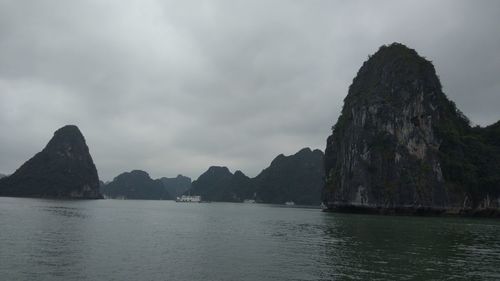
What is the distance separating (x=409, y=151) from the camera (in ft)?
340

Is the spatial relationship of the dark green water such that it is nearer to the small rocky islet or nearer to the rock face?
the small rocky islet

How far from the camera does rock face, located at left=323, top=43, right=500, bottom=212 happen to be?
10019cm

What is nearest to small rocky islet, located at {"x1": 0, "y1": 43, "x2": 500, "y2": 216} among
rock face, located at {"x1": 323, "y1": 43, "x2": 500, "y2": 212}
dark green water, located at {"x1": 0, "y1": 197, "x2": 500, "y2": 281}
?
rock face, located at {"x1": 323, "y1": 43, "x2": 500, "y2": 212}

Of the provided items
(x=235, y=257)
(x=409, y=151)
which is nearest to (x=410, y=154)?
(x=409, y=151)

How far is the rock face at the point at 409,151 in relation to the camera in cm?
10019

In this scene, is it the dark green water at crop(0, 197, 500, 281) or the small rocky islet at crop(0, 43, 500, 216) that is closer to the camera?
the dark green water at crop(0, 197, 500, 281)

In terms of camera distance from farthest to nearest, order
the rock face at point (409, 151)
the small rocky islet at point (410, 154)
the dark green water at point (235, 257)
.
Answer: the rock face at point (409, 151)
the small rocky islet at point (410, 154)
the dark green water at point (235, 257)

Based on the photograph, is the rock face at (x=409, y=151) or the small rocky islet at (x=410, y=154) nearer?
the small rocky islet at (x=410, y=154)

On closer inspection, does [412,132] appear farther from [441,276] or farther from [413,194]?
[441,276]

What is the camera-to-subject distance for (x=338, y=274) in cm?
2245

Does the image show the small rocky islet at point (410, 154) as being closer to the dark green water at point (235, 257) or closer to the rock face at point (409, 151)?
the rock face at point (409, 151)

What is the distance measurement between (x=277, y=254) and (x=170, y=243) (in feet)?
31.7

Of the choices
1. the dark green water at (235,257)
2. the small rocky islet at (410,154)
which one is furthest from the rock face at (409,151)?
the dark green water at (235,257)

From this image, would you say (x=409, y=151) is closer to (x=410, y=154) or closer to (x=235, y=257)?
(x=410, y=154)
